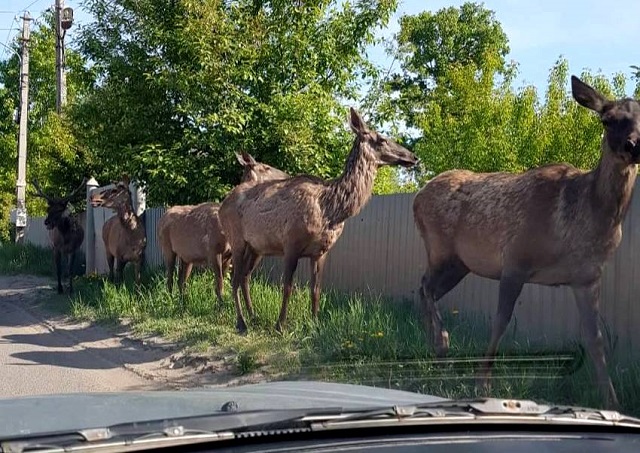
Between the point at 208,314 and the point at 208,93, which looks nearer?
the point at 208,314

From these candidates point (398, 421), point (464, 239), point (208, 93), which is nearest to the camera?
point (398, 421)

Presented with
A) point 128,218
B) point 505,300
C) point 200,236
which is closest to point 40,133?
point 128,218

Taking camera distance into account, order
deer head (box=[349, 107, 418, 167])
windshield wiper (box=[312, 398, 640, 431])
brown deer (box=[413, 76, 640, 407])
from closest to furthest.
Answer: windshield wiper (box=[312, 398, 640, 431])
brown deer (box=[413, 76, 640, 407])
deer head (box=[349, 107, 418, 167])

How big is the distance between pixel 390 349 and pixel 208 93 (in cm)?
Result: 785

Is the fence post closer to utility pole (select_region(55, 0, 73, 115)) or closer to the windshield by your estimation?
the windshield

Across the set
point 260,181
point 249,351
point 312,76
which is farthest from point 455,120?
point 249,351

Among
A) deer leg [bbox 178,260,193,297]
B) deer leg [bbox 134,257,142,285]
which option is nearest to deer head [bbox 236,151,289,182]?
deer leg [bbox 178,260,193,297]

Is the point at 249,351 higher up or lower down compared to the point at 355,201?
lower down

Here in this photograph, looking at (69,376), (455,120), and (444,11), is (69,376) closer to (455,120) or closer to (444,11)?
(455,120)

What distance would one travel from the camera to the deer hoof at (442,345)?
27.3 ft

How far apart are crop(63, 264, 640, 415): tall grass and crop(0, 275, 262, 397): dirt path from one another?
1.11ft

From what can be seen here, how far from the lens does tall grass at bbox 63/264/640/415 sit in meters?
7.30

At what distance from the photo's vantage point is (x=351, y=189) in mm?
10883

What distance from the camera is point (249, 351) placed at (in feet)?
32.5
